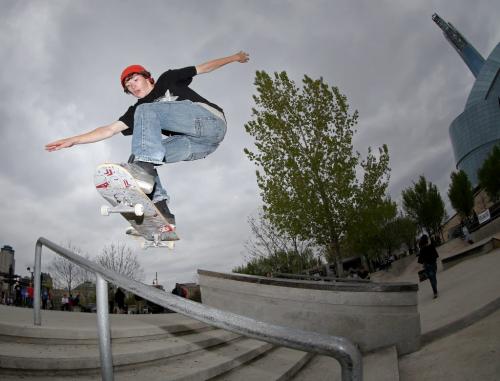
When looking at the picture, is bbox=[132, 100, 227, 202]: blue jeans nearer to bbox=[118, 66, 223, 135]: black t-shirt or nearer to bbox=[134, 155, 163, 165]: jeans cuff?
bbox=[134, 155, 163, 165]: jeans cuff

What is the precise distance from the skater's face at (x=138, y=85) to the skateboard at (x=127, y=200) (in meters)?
0.94

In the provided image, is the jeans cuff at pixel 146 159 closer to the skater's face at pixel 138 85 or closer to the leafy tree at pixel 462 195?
the skater's face at pixel 138 85

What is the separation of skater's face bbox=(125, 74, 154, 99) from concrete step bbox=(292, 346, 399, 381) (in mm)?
3437

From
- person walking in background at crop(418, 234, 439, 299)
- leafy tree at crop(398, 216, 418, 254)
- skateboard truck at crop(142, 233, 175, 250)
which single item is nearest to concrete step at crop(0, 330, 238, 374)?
skateboard truck at crop(142, 233, 175, 250)

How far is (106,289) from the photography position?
180 cm

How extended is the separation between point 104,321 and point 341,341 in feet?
4.54

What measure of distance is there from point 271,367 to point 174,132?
2.73 meters

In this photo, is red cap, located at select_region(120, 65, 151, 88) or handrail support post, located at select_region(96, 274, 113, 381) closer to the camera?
handrail support post, located at select_region(96, 274, 113, 381)

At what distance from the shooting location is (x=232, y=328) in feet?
3.61

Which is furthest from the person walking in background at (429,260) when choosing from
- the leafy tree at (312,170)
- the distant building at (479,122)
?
the distant building at (479,122)

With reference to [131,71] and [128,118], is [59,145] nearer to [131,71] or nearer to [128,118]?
[128,118]

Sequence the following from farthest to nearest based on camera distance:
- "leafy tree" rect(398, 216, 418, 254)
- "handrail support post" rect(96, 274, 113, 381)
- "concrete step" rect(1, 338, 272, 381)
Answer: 1. "leafy tree" rect(398, 216, 418, 254)
2. "concrete step" rect(1, 338, 272, 381)
3. "handrail support post" rect(96, 274, 113, 381)

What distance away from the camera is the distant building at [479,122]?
3477 inches

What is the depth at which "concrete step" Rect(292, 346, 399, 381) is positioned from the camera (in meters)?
3.43
